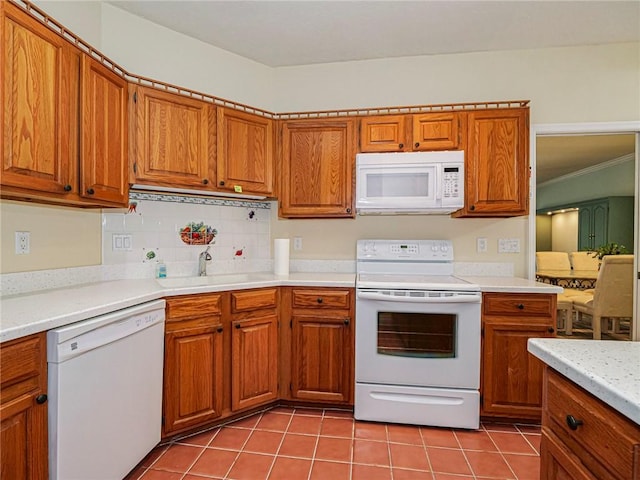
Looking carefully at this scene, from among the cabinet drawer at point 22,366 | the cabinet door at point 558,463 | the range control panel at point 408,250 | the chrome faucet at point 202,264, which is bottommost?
the cabinet door at point 558,463

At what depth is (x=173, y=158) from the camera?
7.34 feet

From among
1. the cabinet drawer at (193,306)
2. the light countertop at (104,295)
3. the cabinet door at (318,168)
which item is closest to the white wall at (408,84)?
the cabinet door at (318,168)

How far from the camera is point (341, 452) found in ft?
6.32

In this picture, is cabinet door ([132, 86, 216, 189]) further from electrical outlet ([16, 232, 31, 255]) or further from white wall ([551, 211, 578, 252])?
white wall ([551, 211, 578, 252])

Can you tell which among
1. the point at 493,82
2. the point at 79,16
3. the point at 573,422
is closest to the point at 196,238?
the point at 79,16

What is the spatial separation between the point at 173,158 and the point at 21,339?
A: 137cm

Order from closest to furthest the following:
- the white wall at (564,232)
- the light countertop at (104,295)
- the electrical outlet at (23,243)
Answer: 1. the light countertop at (104,295)
2. the electrical outlet at (23,243)
3. the white wall at (564,232)

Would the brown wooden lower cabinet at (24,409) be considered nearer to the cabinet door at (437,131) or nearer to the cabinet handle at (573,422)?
the cabinet handle at (573,422)

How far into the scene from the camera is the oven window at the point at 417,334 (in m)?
2.21

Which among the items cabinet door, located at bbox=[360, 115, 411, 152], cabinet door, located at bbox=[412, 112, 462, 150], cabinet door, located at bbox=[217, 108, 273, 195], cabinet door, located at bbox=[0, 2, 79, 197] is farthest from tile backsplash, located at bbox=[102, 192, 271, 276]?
cabinet door, located at bbox=[412, 112, 462, 150]

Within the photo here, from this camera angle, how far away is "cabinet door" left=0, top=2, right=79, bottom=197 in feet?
4.53

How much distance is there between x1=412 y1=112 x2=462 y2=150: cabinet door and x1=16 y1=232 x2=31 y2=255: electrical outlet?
236 cm

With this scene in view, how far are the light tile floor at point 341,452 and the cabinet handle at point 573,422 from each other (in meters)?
1.16

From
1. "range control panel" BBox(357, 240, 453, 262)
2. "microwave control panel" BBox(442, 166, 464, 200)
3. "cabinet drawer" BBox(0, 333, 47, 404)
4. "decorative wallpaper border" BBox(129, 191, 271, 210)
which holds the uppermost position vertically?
"microwave control panel" BBox(442, 166, 464, 200)
